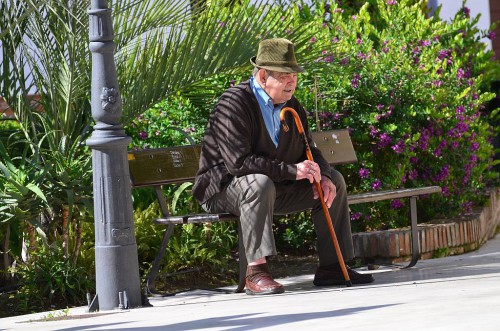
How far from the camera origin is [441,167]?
352 inches

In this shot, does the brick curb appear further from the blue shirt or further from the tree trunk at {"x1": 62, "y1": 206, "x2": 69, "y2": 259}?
the tree trunk at {"x1": 62, "y1": 206, "x2": 69, "y2": 259}

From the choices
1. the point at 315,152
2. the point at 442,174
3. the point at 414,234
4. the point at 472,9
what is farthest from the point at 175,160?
the point at 472,9

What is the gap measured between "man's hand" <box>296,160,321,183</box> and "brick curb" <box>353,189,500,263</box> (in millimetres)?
1402

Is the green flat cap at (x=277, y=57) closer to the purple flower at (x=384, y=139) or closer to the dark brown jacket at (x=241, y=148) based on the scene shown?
the dark brown jacket at (x=241, y=148)

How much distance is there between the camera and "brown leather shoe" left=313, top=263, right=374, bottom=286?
7.00 metres

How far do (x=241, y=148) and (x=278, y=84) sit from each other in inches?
17.5

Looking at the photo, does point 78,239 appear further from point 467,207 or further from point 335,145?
point 467,207

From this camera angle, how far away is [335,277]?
7.01 m

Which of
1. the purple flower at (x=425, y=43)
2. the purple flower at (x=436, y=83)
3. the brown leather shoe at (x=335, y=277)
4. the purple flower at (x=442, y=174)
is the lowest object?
the brown leather shoe at (x=335, y=277)

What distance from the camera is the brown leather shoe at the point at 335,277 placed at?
276 inches

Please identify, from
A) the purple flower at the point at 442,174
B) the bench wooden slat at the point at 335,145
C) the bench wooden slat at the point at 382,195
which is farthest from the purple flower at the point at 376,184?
the bench wooden slat at the point at 382,195

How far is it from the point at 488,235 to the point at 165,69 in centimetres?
319

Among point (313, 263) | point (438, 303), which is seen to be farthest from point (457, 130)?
point (438, 303)

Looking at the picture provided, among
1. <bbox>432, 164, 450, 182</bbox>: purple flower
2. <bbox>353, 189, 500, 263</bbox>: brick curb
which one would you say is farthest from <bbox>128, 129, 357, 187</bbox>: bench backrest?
<bbox>432, 164, 450, 182</bbox>: purple flower
